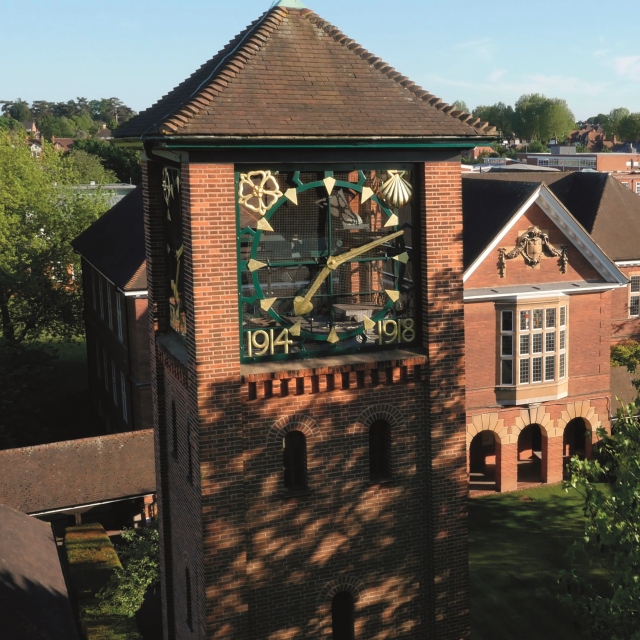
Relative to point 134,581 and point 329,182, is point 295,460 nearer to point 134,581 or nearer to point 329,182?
point 329,182

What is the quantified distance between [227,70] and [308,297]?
→ 3792 millimetres

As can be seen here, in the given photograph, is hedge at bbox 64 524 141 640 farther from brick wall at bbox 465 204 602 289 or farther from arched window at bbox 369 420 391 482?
brick wall at bbox 465 204 602 289

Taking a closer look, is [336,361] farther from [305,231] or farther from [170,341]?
[170,341]

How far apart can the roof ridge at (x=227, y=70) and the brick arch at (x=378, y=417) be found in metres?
5.61

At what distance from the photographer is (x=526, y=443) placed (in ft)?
129

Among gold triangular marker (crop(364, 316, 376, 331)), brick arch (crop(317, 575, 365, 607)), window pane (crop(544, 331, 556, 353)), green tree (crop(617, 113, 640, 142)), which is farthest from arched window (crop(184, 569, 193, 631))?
green tree (crop(617, 113, 640, 142))

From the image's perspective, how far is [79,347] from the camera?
67.0m

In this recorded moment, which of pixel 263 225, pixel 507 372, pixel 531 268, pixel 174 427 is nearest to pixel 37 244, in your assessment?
pixel 507 372

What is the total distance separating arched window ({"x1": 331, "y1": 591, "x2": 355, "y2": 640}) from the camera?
15625mm

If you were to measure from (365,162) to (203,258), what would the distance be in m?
3.04

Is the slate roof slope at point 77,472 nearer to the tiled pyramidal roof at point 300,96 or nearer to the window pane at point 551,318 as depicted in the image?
the window pane at point 551,318

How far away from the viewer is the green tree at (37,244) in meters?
46.2

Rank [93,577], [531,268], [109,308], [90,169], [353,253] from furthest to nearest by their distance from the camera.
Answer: [90,169] → [109,308] → [531,268] → [93,577] → [353,253]

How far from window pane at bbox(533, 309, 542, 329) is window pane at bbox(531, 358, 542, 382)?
1.29 m
